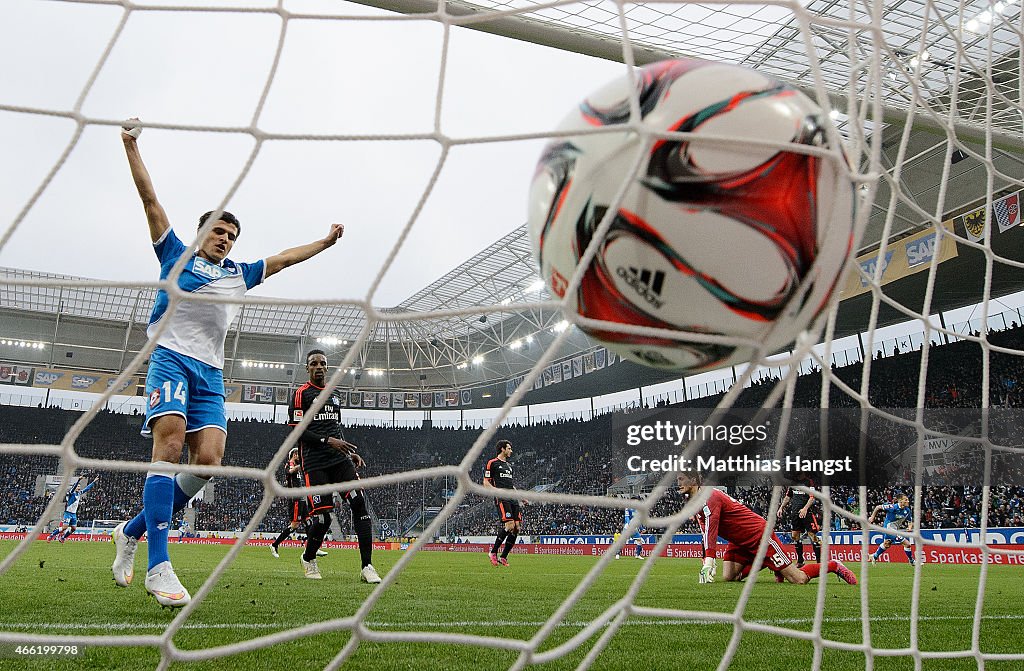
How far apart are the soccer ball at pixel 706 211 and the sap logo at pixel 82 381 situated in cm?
2681

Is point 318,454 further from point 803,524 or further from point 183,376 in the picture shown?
point 803,524

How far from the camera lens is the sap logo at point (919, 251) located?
11.3m

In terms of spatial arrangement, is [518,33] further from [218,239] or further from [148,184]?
[148,184]

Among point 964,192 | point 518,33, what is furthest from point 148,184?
point 964,192

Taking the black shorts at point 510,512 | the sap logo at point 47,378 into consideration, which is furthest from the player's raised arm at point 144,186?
the sap logo at point 47,378

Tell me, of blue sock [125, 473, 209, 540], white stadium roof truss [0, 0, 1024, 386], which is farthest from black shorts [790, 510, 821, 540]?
blue sock [125, 473, 209, 540]

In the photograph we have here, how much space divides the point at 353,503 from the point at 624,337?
317 cm

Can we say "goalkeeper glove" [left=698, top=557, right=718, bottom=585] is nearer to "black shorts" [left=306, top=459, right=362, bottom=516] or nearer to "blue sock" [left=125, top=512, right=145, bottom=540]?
"black shorts" [left=306, top=459, right=362, bottom=516]

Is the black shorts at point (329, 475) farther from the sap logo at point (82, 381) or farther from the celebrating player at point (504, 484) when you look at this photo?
the sap logo at point (82, 381)

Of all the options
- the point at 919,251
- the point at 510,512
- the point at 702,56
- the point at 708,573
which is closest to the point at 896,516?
the point at 919,251

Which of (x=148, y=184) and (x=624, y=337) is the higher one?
(x=148, y=184)

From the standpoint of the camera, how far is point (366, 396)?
29000 millimetres

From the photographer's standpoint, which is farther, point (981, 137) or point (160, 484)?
point (981, 137)

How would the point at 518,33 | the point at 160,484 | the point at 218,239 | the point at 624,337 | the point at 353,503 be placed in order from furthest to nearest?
1. the point at 353,503
2. the point at 518,33
3. the point at 218,239
4. the point at 160,484
5. the point at 624,337
